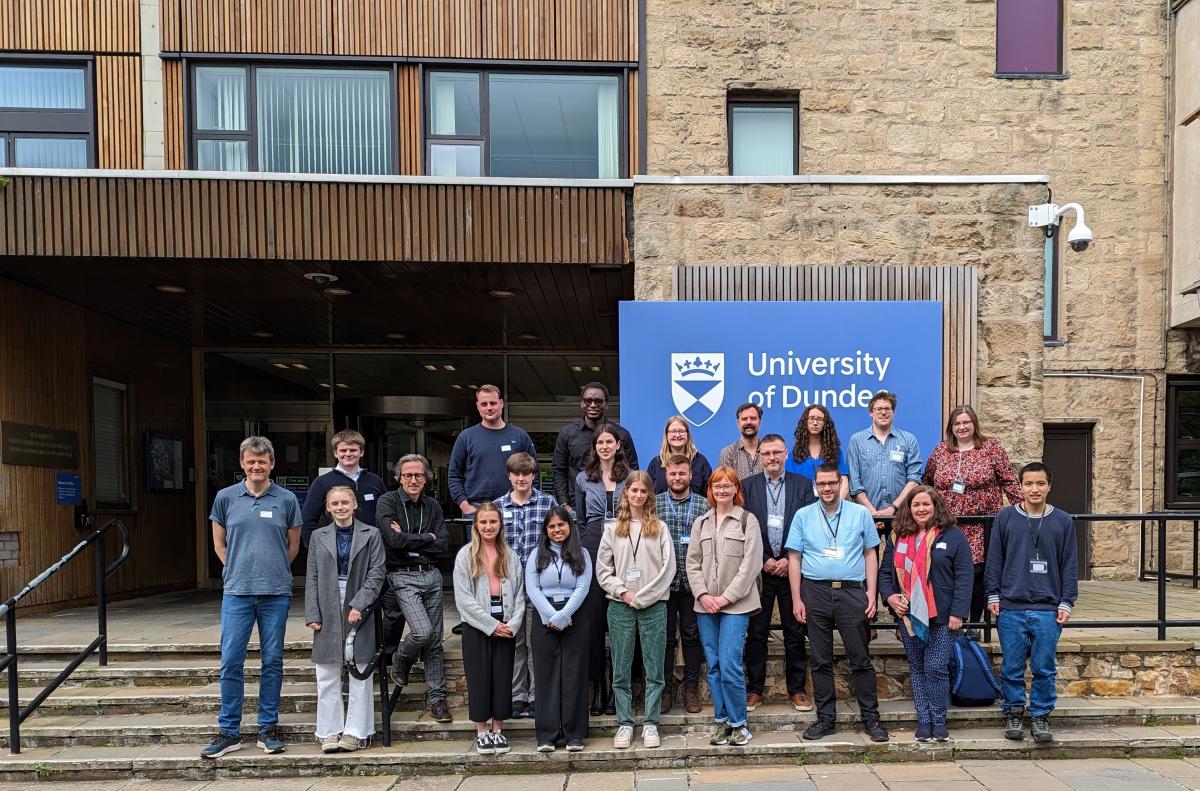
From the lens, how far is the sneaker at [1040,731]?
492 cm

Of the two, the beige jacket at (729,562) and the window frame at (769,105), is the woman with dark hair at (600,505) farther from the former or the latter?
the window frame at (769,105)

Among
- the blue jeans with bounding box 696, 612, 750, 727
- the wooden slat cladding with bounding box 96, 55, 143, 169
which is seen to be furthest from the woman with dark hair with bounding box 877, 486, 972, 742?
the wooden slat cladding with bounding box 96, 55, 143, 169

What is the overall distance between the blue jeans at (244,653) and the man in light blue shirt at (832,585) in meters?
3.32

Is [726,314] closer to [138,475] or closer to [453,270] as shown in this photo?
[453,270]

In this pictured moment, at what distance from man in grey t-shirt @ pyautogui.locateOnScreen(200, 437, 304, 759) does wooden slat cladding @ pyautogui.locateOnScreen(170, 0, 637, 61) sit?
4.45 metres

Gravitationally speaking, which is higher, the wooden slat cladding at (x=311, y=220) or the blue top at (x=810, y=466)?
the wooden slat cladding at (x=311, y=220)

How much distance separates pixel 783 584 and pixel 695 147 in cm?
470

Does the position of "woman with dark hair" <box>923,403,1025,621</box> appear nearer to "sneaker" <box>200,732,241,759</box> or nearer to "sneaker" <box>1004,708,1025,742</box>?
"sneaker" <box>1004,708,1025,742</box>

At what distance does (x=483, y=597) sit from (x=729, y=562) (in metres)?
1.55

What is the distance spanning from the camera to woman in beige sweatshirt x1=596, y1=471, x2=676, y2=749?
15.9 feet

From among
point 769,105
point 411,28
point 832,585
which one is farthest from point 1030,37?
point 832,585

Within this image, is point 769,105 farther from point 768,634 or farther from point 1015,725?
point 1015,725

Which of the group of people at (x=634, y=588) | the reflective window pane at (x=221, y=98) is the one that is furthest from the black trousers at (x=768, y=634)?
the reflective window pane at (x=221, y=98)

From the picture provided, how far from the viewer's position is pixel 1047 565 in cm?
483
